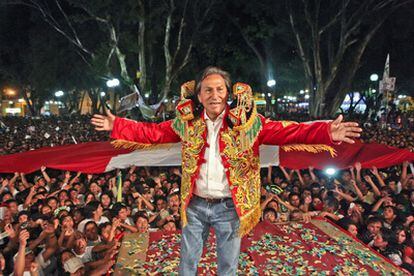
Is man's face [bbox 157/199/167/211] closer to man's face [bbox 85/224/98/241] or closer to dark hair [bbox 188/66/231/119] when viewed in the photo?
man's face [bbox 85/224/98/241]

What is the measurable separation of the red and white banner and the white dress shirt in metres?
6.52

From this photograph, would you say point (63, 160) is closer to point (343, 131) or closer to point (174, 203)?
point (174, 203)

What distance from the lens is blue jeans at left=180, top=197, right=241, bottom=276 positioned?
354 cm

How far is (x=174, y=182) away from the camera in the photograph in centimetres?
1020

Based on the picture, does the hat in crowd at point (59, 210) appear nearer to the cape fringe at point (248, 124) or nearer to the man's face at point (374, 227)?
the cape fringe at point (248, 124)

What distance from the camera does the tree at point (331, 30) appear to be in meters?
18.8

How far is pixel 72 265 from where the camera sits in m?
5.77

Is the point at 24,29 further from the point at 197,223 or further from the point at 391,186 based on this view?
the point at 197,223

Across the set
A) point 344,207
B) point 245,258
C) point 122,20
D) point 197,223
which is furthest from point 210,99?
point 122,20

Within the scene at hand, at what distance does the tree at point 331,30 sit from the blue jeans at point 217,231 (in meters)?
16.7

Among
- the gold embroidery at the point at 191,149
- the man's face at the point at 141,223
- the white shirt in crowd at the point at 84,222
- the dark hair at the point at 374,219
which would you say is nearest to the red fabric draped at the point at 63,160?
the white shirt in crowd at the point at 84,222

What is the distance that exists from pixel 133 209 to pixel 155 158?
8.05 feet

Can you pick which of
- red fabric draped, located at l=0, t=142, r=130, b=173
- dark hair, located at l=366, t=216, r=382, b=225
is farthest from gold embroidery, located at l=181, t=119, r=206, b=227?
red fabric draped, located at l=0, t=142, r=130, b=173

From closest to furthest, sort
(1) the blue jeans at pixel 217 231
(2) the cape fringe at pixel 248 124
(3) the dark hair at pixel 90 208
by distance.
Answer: (2) the cape fringe at pixel 248 124 < (1) the blue jeans at pixel 217 231 < (3) the dark hair at pixel 90 208
